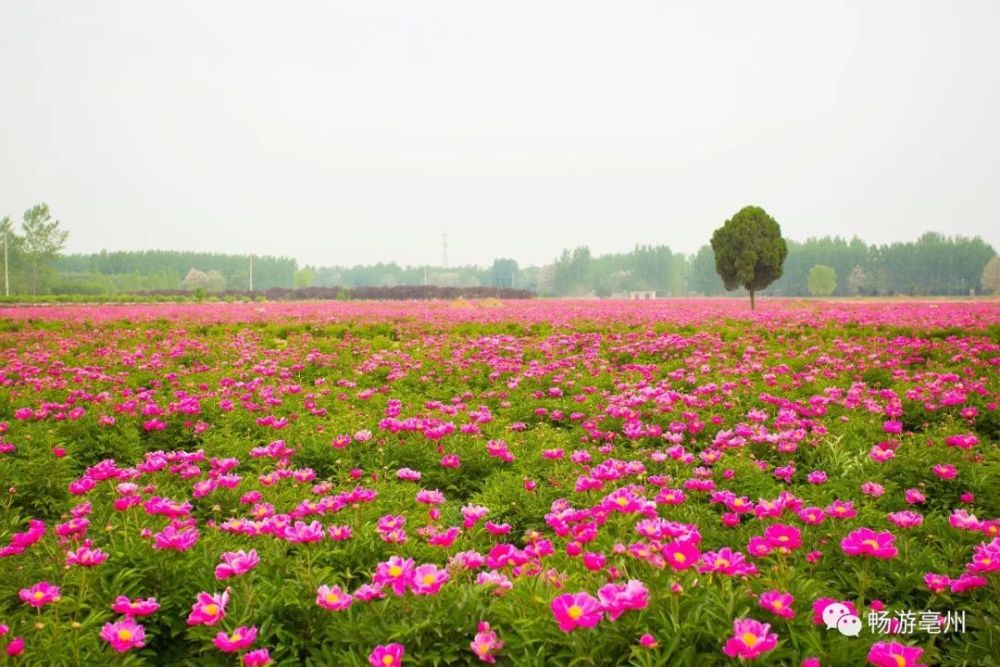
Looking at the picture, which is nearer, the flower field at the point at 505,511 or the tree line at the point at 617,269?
the flower field at the point at 505,511

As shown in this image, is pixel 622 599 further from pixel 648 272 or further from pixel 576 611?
pixel 648 272

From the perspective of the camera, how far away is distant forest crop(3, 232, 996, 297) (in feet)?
339

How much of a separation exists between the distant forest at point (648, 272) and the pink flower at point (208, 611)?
255 feet

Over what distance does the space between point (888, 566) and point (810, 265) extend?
13512 cm

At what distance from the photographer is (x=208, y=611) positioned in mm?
2010

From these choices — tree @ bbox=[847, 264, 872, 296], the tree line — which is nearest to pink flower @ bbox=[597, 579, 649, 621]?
the tree line

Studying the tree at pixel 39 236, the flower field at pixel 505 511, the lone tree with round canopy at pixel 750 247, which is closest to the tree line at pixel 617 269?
the tree at pixel 39 236

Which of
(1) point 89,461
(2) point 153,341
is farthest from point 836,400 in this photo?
(2) point 153,341

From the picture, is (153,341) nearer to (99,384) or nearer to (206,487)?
(99,384)

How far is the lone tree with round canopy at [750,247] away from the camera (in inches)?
999

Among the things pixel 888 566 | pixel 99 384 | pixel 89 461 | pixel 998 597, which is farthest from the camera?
pixel 99 384

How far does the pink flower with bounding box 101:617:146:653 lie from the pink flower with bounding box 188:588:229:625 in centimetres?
16

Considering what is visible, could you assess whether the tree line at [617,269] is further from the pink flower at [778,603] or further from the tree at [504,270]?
the pink flower at [778,603]

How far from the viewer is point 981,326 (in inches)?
443
